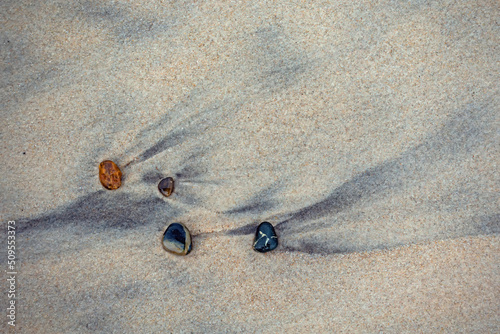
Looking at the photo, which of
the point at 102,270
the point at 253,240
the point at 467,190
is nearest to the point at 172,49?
the point at 253,240

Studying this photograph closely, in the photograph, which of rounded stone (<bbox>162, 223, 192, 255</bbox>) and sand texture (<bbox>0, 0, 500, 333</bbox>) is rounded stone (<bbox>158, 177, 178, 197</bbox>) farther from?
rounded stone (<bbox>162, 223, 192, 255</bbox>)

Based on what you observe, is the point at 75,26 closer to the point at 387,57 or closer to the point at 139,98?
the point at 139,98

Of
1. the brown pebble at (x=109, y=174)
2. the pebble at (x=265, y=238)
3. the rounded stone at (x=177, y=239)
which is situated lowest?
the rounded stone at (x=177, y=239)

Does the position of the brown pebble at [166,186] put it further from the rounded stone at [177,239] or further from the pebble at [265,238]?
the pebble at [265,238]

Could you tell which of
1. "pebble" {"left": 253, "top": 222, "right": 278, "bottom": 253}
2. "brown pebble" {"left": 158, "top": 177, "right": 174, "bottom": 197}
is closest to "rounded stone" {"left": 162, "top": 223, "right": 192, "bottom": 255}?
"brown pebble" {"left": 158, "top": 177, "right": 174, "bottom": 197}

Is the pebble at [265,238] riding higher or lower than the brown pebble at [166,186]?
lower

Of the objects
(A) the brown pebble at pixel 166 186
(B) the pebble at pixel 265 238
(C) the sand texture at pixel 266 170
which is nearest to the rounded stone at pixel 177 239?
(C) the sand texture at pixel 266 170
